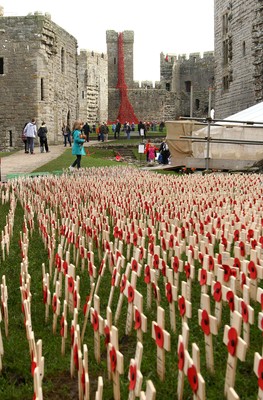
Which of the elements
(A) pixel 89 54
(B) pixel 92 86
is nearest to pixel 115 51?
(A) pixel 89 54

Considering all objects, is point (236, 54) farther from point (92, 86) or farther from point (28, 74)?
point (92, 86)

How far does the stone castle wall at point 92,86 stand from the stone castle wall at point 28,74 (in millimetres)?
13816

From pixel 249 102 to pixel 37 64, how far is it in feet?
37.0

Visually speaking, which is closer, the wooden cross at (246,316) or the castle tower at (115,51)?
the wooden cross at (246,316)

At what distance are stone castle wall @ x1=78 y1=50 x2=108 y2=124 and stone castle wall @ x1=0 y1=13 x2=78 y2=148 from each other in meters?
13.8

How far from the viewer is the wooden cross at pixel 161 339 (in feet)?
11.2

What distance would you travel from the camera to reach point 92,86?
172 ft

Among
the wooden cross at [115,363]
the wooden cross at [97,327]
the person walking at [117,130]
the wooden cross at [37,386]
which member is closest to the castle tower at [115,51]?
the person walking at [117,130]

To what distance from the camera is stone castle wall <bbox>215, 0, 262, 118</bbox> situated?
30.0 metres

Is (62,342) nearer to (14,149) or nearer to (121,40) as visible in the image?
(14,149)

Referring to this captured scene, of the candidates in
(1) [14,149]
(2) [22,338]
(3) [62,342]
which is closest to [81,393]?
(3) [62,342]

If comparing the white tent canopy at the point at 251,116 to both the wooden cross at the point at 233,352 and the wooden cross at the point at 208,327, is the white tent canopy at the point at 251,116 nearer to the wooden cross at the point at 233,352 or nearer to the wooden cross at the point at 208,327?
the wooden cross at the point at 208,327

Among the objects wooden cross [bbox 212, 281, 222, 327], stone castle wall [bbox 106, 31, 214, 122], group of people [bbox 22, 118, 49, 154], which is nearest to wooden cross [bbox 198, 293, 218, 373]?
wooden cross [bbox 212, 281, 222, 327]

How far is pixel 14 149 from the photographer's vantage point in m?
34.8
